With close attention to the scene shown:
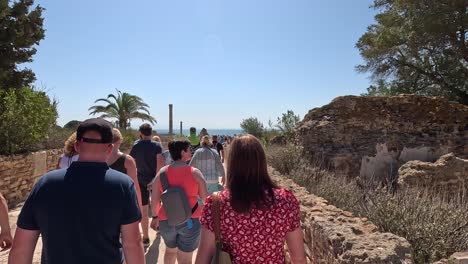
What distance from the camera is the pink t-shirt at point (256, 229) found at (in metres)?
2.27

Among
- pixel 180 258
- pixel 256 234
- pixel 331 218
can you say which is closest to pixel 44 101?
pixel 180 258

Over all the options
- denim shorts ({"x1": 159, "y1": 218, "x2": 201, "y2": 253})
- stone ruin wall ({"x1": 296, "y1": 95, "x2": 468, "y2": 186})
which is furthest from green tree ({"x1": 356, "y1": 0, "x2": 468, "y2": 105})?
denim shorts ({"x1": 159, "y1": 218, "x2": 201, "y2": 253})

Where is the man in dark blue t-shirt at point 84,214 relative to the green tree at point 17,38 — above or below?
below

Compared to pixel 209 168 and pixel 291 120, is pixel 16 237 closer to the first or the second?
pixel 209 168

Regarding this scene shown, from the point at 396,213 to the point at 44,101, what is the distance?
12.5m

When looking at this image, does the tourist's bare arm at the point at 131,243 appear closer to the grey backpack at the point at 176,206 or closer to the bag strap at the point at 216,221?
the bag strap at the point at 216,221

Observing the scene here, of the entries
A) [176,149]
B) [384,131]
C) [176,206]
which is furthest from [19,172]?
[384,131]

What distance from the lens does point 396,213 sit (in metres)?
4.20

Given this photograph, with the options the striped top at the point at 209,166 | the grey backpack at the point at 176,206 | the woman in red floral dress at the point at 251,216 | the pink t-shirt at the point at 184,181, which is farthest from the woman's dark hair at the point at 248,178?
the striped top at the point at 209,166

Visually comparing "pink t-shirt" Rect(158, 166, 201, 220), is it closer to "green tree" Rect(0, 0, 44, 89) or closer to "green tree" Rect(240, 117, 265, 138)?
"green tree" Rect(0, 0, 44, 89)

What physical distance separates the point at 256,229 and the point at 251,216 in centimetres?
9

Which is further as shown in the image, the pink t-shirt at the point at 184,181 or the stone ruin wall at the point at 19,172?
the stone ruin wall at the point at 19,172

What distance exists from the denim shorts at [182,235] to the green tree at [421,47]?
14692 mm

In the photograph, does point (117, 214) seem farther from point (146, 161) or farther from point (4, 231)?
point (146, 161)
